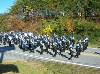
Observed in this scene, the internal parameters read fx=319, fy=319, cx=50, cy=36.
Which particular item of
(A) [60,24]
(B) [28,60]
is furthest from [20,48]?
(A) [60,24]

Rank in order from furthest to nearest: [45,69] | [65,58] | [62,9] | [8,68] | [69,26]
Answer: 1. [62,9]
2. [69,26]
3. [65,58]
4. [45,69]
5. [8,68]

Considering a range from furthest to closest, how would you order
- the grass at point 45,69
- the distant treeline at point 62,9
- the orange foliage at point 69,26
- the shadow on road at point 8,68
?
the distant treeline at point 62,9, the orange foliage at point 69,26, the grass at point 45,69, the shadow on road at point 8,68

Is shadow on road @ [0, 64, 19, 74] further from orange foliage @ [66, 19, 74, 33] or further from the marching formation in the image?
orange foliage @ [66, 19, 74, 33]

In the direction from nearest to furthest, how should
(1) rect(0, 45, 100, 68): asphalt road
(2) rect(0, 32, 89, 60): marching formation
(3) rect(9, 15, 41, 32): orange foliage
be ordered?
1. (1) rect(0, 45, 100, 68): asphalt road
2. (2) rect(0, 32, 89, 60): marching formation
3. (3) rect(9, 15, 41, 32): orange foliage

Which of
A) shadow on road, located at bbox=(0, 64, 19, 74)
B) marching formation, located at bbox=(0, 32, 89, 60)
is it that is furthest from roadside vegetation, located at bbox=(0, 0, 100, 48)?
shadow on road, located at bbox=(0, 64, 19, 74)

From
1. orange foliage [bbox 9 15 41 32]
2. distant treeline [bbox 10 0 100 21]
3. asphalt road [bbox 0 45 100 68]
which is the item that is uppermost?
distant treeline [bbox 10 0 100 21]

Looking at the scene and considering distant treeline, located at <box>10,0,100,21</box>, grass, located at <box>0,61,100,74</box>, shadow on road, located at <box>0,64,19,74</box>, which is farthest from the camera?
distant treeline, located at <box>10,0,100,21</box>

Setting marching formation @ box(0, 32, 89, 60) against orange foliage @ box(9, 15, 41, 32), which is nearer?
marching formation @ box(0, 32, 89, 60)

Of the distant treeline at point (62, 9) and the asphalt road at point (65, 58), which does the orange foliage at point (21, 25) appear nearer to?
the distant treeline at point (62, 9)

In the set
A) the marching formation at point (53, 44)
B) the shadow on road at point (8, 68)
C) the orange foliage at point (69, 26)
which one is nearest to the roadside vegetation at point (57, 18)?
the orange foliage at point (69, 26)

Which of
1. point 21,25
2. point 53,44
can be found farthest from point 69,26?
point 53,44

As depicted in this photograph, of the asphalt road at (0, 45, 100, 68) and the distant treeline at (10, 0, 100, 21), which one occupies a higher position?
the distant treeline at (10, 0, 100, 21)

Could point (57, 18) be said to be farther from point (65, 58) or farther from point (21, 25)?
point (65, 58)

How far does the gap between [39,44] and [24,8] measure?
24.0 meters
